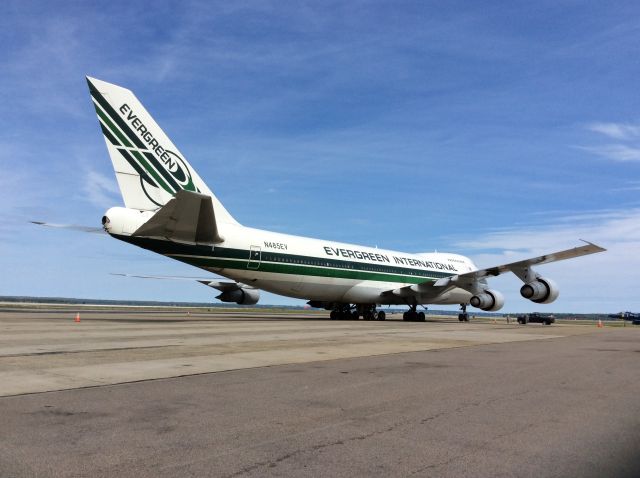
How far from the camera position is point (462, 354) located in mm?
13281

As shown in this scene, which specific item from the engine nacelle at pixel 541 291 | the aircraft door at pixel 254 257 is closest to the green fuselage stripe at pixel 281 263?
the aircraft door at pixel 254 257

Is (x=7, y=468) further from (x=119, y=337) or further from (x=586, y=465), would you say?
(x=119, y=337)

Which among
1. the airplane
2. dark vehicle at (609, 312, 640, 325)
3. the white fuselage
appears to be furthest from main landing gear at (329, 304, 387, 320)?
dark vehicle at (609, 312, 640, 325)

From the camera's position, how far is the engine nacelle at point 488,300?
39281 millimetres

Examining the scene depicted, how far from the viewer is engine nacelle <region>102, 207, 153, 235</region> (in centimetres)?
2300

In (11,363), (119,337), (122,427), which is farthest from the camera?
(119,337)

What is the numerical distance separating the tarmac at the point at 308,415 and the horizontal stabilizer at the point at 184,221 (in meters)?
10.3

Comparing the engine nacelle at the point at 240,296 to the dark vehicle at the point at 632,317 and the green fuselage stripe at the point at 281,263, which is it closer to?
the green fuselage stripe at the point at 281,263

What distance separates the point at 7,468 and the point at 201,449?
146 centimetres

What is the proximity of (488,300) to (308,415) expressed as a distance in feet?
117

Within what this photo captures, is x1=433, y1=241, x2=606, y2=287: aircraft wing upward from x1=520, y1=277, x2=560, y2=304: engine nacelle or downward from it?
upward

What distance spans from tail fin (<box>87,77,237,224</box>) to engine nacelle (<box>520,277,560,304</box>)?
2193 cm

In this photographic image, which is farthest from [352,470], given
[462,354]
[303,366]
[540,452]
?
[462,354]

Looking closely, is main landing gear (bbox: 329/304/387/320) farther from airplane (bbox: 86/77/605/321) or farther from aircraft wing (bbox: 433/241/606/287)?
aircraft wing (bbox: 433/241/606/287)
